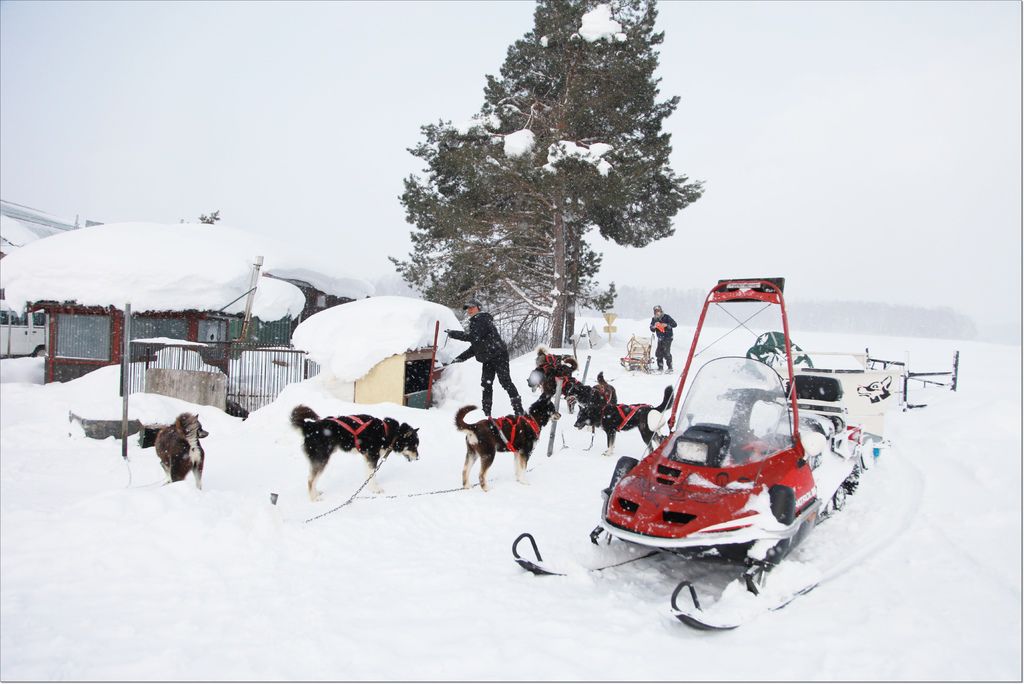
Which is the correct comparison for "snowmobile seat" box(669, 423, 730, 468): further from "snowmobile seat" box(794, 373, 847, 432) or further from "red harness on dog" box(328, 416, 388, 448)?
"red harness on dog" box(328, 416, 388, 448)

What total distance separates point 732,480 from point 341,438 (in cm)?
391

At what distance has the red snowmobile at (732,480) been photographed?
346 cm

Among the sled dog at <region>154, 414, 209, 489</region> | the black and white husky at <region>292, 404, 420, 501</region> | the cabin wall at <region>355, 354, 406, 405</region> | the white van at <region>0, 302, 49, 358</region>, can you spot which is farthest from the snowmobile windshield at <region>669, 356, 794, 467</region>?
the white van at <region>0, 302, 49, 358</region>

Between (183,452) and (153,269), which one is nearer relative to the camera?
(183,452)

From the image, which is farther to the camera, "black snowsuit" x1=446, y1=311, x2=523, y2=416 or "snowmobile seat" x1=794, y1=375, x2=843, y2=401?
"black snowsuit" x1=446, y1=311, x2=523, y2=416

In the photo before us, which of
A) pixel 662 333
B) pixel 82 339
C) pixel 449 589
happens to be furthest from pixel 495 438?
pixel 82 339

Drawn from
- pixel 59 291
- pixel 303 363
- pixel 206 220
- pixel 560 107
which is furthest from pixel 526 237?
pixel 206 220

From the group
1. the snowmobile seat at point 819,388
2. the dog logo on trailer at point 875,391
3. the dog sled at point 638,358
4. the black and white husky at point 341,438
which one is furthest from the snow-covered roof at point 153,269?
the dog logo on trailer at point 875,391

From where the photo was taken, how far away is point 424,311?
11102mm

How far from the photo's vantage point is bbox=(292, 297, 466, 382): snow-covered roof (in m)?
10.2

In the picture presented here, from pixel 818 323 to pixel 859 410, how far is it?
49588 mm

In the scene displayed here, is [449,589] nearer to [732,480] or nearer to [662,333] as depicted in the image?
[732,480]

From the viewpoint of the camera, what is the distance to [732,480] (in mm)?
3789

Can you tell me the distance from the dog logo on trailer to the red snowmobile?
4.70m
